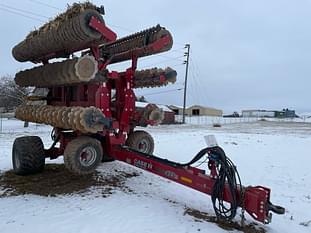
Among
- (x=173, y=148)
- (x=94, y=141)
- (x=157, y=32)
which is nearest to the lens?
(x=94, y=141)

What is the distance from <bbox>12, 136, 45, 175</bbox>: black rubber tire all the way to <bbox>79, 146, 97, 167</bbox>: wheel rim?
58.4 inches

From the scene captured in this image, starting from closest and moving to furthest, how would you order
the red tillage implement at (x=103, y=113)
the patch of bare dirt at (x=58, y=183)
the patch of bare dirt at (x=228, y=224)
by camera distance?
the patch of bare dirt at (x=228, y=224)
the red tillage implement at (x=103, y=113)
the patch of bare dirt at (x=58, y=183)

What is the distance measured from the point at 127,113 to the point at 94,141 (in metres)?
1.14

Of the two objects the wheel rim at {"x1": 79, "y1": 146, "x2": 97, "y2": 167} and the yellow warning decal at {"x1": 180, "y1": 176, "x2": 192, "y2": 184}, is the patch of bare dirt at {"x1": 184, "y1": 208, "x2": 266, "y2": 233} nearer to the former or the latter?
the yellow warning decal at {"x1": 180, "y1": 176, "x2": 192, "y2": 184}

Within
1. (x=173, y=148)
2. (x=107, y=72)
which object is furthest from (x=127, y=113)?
(x=173, y=148)

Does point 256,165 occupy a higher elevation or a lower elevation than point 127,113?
lower

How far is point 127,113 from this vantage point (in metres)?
6.22

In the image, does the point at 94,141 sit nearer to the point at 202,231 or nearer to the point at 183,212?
the point at 183,212

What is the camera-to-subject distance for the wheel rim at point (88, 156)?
5.19 meters

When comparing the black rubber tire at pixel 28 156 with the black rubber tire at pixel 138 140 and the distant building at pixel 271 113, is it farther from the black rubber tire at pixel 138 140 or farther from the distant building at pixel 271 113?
the distant building at pixel 271 113

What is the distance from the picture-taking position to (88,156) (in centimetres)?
526

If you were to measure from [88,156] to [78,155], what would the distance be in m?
0.22

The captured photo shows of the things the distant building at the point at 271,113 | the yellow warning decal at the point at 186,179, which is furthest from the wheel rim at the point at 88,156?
the distant building at the point at 271,113

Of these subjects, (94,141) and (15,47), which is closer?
(94,141)
